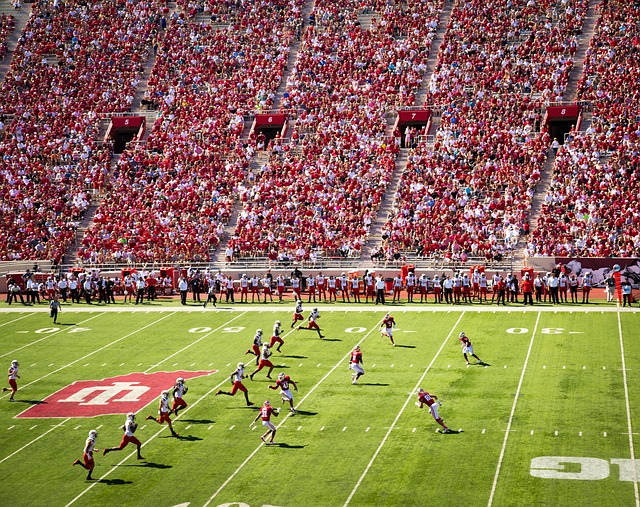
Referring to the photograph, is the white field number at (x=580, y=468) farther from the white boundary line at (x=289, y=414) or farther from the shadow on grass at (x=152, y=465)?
the shadow on grass at (x=152, y=465)

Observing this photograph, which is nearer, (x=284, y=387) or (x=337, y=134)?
(x=284, y=387)

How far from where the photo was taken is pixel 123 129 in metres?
52.8

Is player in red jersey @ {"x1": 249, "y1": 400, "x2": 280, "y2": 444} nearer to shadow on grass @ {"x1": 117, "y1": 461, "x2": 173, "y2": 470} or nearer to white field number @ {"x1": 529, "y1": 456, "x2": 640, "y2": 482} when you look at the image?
shadow on grass @ {"x1": 117, "y1": 461, "x2": 173, "y2": 470}

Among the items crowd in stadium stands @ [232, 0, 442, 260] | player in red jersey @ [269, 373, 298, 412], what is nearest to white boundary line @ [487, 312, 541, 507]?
player in red jersey @ [269, 373, 298, 412]

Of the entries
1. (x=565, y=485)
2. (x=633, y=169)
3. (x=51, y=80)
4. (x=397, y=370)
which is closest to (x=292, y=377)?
(x=397, y=370)

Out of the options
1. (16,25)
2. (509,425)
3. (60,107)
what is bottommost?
(509,425)

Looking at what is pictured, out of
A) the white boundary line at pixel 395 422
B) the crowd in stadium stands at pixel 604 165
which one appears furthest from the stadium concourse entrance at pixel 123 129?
the white boundary line at pixel 395 422

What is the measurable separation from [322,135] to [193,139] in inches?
238

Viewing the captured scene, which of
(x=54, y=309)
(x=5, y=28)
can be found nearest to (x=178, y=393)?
(x=54, y=309)

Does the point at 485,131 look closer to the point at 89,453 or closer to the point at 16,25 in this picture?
the point at 89,453

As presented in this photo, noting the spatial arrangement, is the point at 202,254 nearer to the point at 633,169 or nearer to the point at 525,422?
the point at 633,169

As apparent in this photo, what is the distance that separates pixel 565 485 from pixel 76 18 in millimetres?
45373

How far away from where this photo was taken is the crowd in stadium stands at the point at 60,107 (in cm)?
4709

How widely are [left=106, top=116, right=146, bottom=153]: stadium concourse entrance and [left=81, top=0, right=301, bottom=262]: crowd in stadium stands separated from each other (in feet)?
4.30
